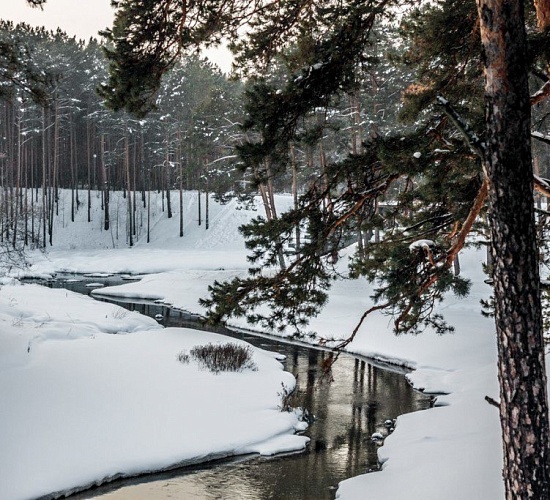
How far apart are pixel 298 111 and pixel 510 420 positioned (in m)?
4.33

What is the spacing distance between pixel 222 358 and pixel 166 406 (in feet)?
10.1

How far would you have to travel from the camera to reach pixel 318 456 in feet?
31.0

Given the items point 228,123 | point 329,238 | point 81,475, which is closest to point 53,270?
point 228,123

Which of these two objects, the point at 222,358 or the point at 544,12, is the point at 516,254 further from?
the point at 222,358

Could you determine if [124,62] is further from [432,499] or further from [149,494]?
[432,499]

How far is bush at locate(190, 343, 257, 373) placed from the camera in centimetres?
1333

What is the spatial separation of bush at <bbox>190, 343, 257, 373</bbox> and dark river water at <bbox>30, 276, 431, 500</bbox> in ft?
4.67

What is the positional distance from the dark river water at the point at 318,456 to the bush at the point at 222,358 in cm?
142

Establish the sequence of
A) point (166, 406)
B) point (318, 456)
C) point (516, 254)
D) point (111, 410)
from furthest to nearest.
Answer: point (166, 406) < point (111, 410) < point (318, 456) < point (516, 254)

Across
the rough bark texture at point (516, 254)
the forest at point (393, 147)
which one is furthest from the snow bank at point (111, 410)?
the rough bark texture at point (516, 254)

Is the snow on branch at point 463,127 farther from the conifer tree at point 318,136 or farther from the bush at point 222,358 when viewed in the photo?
the bush at point 222,358

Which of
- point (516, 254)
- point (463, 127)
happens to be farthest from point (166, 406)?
point (463, 127)

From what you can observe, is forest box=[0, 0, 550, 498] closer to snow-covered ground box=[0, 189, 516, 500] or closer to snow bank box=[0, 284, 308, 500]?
snow-covered ground box=[0, 189, 516, 500]

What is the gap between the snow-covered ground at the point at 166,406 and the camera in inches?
313
